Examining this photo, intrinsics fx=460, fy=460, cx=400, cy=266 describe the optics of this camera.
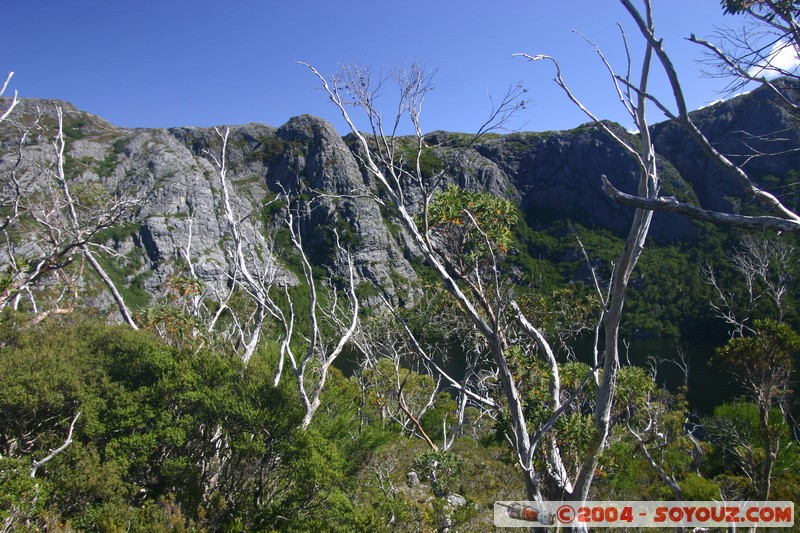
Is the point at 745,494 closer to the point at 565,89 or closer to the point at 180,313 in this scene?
the point at 565,89

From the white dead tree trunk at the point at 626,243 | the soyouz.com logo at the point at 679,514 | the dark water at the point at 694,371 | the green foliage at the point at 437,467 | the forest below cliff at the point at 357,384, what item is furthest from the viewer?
the dark water at the point at 694,371

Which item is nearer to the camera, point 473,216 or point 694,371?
point 473,216

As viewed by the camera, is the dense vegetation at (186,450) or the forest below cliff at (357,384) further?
the dense vegetation at (186,450)

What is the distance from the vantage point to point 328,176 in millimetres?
122812

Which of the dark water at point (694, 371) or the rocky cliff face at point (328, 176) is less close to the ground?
the rocky cliff face at point (328, 176)

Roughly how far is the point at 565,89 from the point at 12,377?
12080 millimetres

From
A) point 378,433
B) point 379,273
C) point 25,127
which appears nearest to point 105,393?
point 25,127

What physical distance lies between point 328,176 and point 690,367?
9375 centimetres

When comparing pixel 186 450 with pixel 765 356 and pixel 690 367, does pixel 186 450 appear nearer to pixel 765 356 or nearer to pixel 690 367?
pixel 765 356

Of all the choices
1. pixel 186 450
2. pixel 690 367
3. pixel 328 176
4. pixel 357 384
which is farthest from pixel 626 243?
pixel 328 176

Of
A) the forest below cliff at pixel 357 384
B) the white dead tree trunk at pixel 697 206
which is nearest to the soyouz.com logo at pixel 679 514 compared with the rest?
the forest below cliff at pixel 357 384

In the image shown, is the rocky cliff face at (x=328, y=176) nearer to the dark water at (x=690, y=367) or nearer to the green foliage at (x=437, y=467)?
the dark water at (x=690, y=367)

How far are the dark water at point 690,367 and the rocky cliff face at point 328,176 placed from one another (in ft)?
119

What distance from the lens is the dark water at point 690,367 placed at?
40.7 meters
